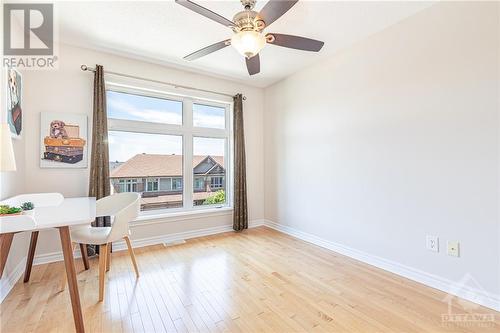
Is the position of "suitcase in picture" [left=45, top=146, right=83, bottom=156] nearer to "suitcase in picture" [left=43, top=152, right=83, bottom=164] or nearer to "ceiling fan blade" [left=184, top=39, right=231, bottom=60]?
"suitcase in picture" [left=43, top=152, right=83, bottom=164]

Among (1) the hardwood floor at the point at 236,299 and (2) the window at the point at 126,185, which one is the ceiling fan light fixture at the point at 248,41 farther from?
(2) the window at the point at 126,185

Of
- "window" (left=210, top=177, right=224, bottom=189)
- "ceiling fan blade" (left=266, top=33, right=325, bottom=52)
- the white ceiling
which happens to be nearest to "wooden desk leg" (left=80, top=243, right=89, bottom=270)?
"window" (left=210, top=177, right=224, bottom=189)

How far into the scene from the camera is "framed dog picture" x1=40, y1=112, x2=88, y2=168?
2.65m

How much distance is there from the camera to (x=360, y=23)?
2400 millimetres

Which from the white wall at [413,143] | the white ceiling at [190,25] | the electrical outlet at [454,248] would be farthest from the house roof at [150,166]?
the electrical outlet at [454,248]

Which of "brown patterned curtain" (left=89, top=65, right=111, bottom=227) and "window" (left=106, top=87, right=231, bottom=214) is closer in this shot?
"brown patterned curtain" (left=89, top=65, right=111, bottom=227)

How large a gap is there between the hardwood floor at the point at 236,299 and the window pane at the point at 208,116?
206 cm

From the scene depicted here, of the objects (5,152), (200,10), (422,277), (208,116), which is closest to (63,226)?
(5,152)

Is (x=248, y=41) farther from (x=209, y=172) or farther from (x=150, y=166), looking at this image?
(x=209, y=172)

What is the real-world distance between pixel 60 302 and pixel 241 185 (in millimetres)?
2577

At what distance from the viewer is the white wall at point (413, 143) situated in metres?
1.87

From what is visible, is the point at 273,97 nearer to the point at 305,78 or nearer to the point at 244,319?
the point at 305,78

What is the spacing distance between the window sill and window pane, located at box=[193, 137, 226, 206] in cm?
18

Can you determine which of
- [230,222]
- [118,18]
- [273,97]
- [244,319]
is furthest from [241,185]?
[118,18]
